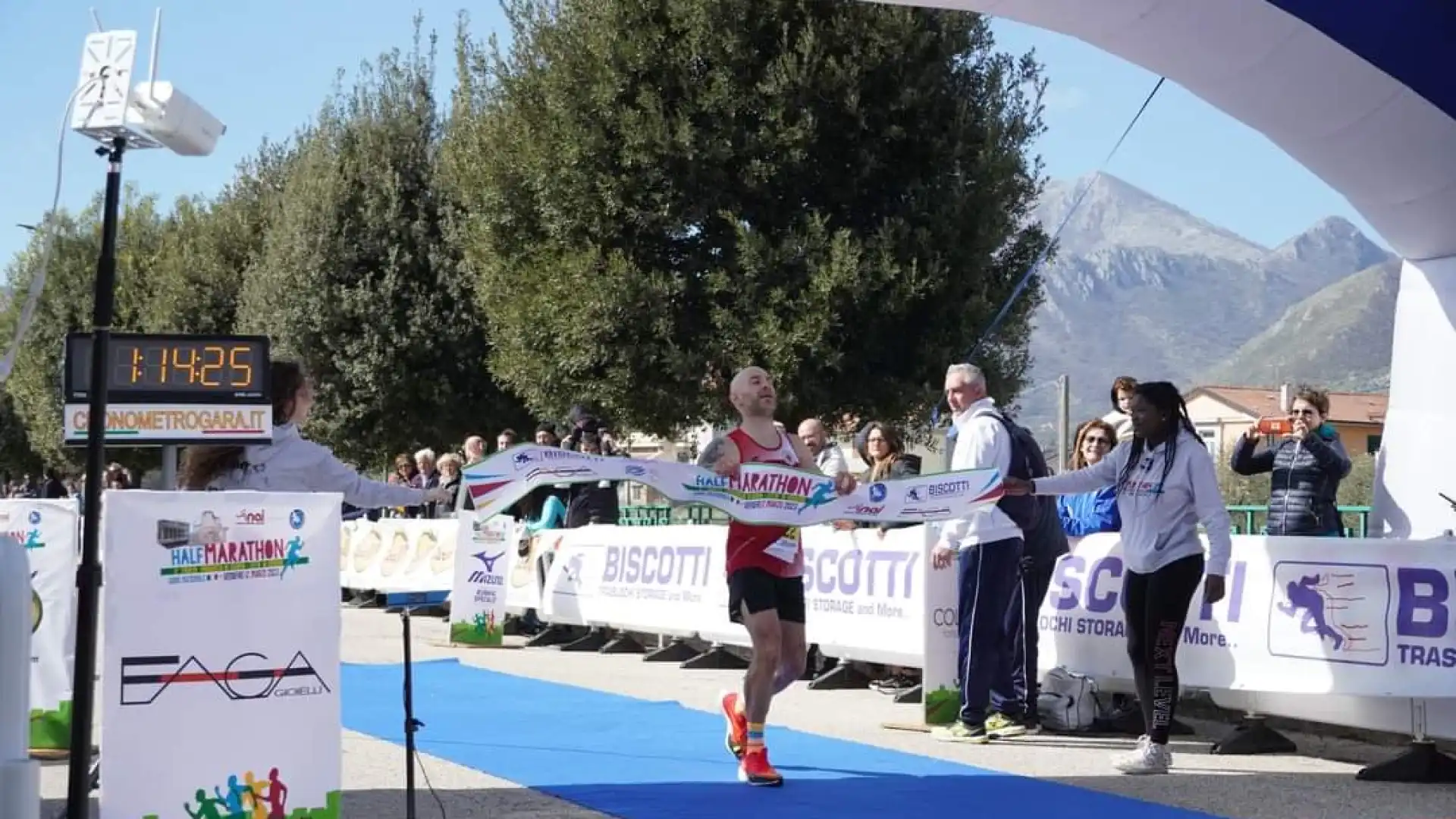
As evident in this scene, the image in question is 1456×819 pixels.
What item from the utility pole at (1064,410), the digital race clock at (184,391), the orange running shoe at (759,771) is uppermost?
the utility pole at (1064,410)

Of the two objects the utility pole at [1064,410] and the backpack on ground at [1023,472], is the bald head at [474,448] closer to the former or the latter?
the utility pole at [1064,410]

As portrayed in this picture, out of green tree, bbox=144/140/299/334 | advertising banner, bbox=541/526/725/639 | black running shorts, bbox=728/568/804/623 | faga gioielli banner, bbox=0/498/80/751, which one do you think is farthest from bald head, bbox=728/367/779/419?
green tree, bbox=144/140/299/334

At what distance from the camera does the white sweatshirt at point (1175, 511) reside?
829 cm

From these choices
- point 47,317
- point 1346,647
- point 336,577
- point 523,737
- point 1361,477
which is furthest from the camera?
point 47,317

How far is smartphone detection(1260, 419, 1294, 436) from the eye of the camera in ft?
36.4

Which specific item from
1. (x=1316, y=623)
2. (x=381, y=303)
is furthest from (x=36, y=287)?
(x=381, y=303)

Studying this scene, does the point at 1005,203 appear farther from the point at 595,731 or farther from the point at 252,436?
the point at 252,436

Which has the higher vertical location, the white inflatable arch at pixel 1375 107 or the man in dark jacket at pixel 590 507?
the white inflatable arch at pixel 1375 107

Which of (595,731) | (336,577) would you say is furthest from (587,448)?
(336,577)

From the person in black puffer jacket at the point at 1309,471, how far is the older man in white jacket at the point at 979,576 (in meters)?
2.27

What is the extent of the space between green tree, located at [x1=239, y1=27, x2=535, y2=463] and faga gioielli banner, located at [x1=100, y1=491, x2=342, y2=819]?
95.0 ft

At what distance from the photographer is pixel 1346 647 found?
28.5ft

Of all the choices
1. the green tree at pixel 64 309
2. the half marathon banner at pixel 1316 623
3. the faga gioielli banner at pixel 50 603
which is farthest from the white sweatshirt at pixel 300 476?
the green tree at pixel 64 309

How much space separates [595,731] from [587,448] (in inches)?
255
